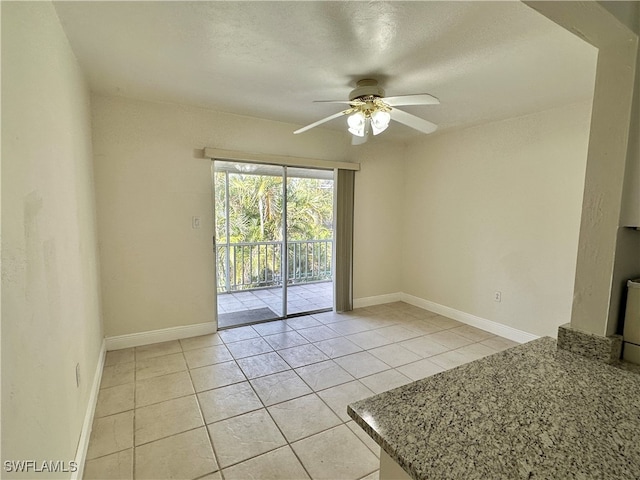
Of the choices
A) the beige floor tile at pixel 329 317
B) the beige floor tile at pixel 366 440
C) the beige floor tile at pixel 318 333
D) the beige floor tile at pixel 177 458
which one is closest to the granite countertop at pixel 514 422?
the beige floor tile at pixel 366 440

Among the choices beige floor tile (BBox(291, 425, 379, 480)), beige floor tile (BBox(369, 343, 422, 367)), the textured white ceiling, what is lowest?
beige floor tile (BBox(291, 425, 379, 480))

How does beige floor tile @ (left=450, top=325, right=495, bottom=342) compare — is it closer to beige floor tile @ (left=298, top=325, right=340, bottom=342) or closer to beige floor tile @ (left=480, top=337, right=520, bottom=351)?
beige floor tile @ (left=480, top=337, right=520, bottom=351)

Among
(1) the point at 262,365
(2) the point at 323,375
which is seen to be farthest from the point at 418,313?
(1) the point at 262,365

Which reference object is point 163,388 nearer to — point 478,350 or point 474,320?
point 478,350

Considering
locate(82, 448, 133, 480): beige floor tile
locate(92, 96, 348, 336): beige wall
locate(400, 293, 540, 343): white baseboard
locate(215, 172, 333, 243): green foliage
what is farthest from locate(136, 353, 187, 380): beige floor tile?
locate(400, 293, 540, 343): white baseboard

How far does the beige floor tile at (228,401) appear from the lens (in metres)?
2.07

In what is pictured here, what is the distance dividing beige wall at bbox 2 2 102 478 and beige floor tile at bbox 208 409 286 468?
27.7 inches

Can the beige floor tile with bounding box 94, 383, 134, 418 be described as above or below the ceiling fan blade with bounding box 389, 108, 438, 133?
below

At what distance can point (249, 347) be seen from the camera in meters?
3.10

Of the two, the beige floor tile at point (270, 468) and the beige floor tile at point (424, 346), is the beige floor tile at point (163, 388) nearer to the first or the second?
the beige floor tile at point (270, 468)

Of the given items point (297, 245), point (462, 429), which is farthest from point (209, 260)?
point (462, 429)

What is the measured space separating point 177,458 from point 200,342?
1.55m

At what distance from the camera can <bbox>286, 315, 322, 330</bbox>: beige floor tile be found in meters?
3.69

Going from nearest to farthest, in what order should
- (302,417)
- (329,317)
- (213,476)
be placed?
1. (213,476)
2. (302,417)
3. (329,317)
